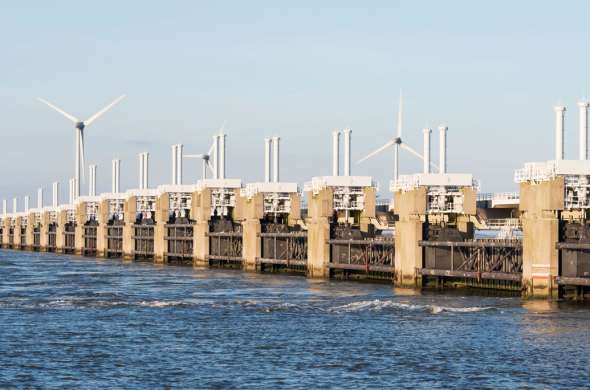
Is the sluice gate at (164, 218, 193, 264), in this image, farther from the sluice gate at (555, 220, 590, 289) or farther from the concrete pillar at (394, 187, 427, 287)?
the sluice gate at (555, 220, 590, 289)

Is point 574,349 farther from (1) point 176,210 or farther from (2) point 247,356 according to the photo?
(1) point 176,210

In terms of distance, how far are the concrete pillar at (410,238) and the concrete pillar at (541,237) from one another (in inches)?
577

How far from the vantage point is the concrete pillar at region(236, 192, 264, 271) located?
12331cm

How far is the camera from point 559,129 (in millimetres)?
80938

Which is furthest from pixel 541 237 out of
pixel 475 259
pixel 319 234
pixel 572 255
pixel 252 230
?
pixel 252 230

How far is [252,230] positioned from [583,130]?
49325 mm

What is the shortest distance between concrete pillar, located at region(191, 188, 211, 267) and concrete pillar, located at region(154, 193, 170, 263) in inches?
330

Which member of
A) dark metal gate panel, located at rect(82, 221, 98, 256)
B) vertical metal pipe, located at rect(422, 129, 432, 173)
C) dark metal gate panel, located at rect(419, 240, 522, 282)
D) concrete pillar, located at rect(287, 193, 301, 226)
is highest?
vertical metal pipe, located at rect(422, 129, 432, 173)

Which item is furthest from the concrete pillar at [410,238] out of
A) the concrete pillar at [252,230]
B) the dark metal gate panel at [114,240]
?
the dark metal gate panel at [114,240]

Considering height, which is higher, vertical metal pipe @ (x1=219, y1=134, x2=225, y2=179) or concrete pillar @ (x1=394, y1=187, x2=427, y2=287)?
vertical metal pipe @ (x1=219, y1=134, x2=225, y2=179)

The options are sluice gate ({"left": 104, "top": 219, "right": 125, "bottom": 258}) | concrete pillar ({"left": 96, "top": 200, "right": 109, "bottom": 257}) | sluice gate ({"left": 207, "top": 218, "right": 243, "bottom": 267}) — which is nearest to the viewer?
sluice gate ({"left": 207, "top": 218, "right": 243, "bottom": 267})

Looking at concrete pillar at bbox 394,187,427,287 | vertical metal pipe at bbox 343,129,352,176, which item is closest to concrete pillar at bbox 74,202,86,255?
vertical metal pipe at bbox 343,129,352,176

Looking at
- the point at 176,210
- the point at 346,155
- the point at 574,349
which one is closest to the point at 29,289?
the point at 346,155

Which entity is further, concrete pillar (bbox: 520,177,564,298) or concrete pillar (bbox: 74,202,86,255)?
concrete pillar (bbox: 74,202,86,255)
